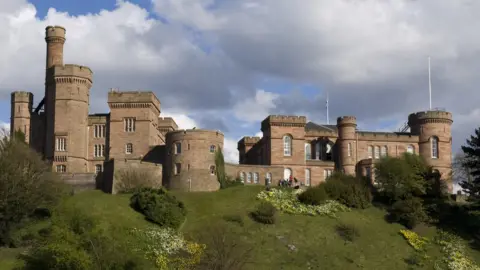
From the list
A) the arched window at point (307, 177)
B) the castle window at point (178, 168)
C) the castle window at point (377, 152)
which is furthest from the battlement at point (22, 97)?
the castle window at point (377, 152)

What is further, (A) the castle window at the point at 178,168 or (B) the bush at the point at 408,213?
(A) the castle window at the point at 178,168

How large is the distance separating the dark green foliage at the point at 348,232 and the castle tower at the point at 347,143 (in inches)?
741

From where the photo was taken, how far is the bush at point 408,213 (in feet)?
239

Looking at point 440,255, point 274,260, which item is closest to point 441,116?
point 440,255

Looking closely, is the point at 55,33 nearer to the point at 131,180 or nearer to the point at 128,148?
the point at 128,148

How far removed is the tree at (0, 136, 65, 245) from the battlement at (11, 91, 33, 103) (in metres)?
15.7

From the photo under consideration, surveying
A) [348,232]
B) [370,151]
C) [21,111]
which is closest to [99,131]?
[21,111]

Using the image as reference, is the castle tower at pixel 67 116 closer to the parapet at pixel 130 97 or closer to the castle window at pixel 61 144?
the castle window at pixel 61 144

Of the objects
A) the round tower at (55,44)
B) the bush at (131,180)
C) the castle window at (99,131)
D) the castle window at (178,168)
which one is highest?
the round tower at (55,44)

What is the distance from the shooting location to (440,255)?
67500 millimetres

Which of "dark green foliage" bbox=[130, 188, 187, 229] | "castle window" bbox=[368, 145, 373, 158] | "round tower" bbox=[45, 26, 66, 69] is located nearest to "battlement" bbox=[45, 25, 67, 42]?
"round tower" bbox=[45, 26, 66, 69]

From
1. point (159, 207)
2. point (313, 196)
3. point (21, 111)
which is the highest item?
point (21, 111)

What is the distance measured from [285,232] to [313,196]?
24.8ft

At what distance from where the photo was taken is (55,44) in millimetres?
90000
